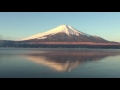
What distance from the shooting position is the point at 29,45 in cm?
529

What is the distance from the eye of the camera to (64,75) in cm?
410
